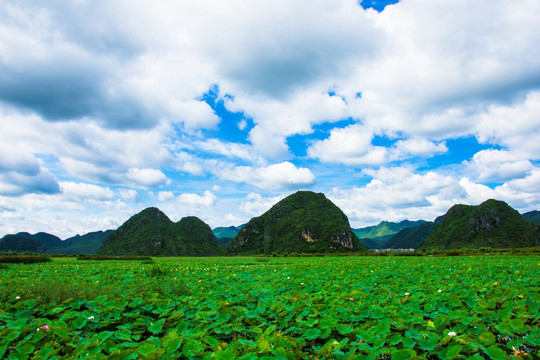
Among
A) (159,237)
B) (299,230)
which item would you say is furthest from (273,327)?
(159,237)

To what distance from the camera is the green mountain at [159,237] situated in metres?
125

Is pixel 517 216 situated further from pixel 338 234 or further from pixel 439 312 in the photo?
pixel 439 312

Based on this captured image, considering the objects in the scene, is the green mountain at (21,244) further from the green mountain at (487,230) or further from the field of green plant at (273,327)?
the green mountain at (487,230)

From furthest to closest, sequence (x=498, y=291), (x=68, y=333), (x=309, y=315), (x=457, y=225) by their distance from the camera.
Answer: (x=457, y=225) < (x=498, y=291) < (x=309, y=315) < (x=68, y=333)

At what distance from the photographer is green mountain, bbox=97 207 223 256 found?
125062 millimetres

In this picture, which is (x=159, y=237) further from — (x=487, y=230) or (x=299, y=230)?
(x=487, y=230)

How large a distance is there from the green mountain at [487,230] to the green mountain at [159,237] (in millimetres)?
117554

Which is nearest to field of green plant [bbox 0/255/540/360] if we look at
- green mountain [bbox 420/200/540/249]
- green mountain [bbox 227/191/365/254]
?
green mountain [bbox 227/191/365/254]

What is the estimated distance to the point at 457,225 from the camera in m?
130

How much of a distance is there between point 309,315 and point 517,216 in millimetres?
161439

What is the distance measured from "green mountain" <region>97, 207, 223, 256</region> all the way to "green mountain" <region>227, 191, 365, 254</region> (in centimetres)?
1965

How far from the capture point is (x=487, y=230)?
383 ft

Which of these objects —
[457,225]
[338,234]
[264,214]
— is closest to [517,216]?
[457,225]

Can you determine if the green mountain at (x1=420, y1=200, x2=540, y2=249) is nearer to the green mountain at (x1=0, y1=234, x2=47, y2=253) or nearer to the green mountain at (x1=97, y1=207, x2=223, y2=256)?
the green mountain at (x1=97, y1=207, x2=223, y2=256)
